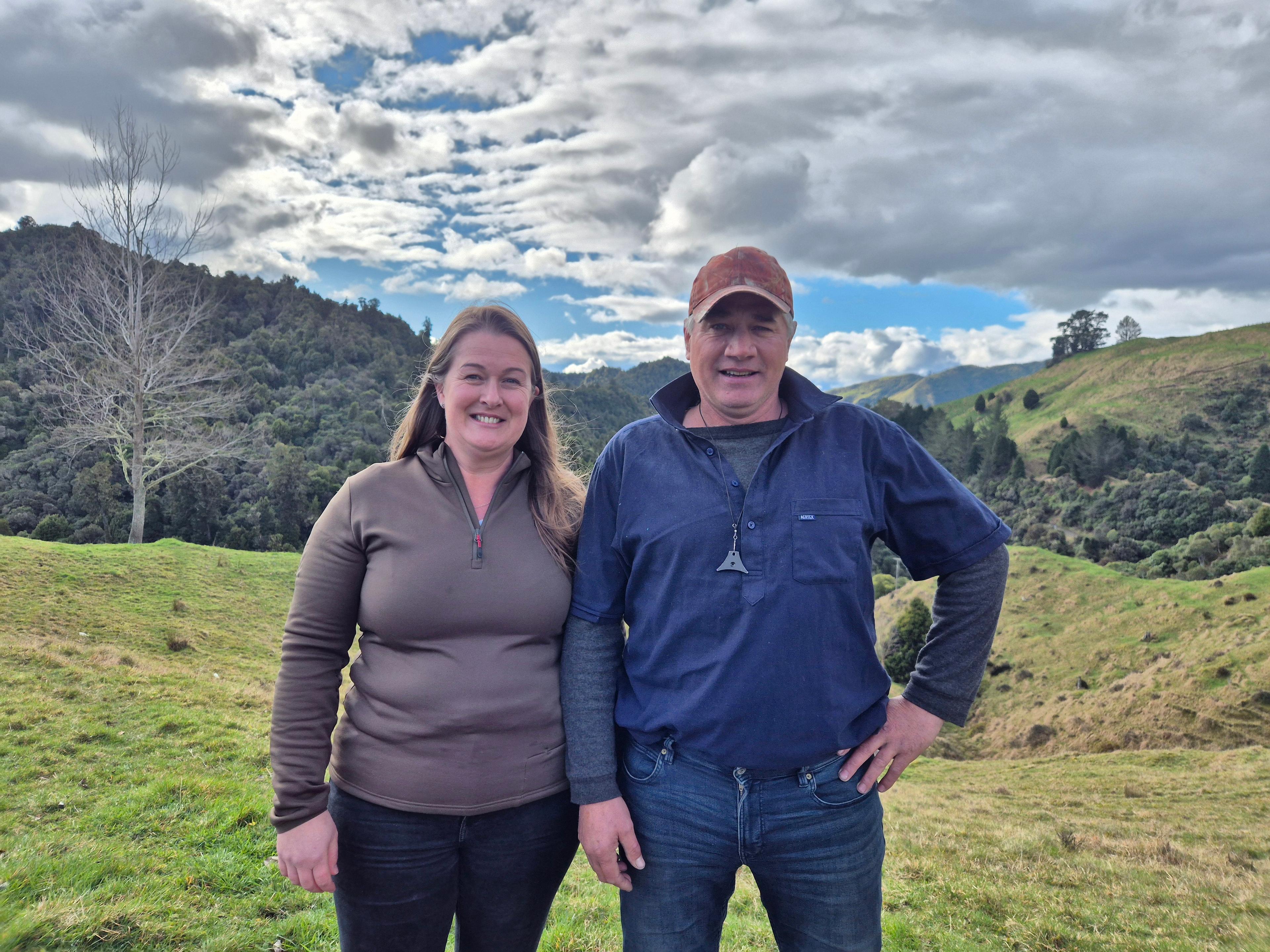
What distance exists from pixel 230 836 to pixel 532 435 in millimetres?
4413

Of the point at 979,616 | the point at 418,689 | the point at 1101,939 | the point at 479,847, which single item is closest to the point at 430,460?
the point at 418,689

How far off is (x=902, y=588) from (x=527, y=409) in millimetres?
46097

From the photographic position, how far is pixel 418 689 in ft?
6.86

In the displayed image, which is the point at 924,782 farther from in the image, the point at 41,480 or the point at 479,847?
the point at 41,480

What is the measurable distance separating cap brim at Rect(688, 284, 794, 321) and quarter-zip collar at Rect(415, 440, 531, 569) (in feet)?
2.89

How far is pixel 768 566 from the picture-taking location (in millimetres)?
2029

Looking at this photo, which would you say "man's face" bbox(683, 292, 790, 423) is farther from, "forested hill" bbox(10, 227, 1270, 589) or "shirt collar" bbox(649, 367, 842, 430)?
"forested hill" bbox(10, 227, 1270, 589)

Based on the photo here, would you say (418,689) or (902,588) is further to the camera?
(902,588)

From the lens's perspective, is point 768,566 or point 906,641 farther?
point 906,641

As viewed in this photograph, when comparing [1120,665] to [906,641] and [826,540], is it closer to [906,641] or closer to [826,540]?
[906,641]

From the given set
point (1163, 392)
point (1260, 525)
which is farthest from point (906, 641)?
point (1163, 392)

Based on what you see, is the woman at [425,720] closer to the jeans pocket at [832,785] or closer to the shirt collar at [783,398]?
the shirt collar at [783,398]

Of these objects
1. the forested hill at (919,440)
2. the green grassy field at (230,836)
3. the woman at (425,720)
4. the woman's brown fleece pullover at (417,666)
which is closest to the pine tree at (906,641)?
the green grassy field at (230,836)

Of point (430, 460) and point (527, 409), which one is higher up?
point (527, 409)
